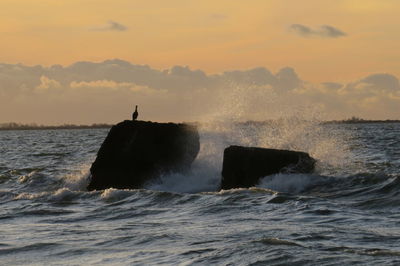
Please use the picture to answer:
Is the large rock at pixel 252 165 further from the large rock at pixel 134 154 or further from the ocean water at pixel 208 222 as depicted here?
the large rock at pixel 134 154

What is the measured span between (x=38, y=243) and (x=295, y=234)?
3736mm

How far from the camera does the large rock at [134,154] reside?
1761 centimetres

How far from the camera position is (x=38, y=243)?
10430mm

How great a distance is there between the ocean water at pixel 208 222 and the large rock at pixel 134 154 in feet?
1.33

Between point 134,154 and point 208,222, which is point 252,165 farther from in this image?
point 208,222

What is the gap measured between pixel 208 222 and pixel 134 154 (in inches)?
239

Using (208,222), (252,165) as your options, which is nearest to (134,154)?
(252,165)

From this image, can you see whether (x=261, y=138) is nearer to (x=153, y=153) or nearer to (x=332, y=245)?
(x=153, y=153)

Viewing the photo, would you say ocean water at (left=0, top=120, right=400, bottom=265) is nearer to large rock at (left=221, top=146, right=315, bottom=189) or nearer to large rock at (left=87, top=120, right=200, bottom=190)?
large rock at (left=221, top=146, right=315, bottom=189)

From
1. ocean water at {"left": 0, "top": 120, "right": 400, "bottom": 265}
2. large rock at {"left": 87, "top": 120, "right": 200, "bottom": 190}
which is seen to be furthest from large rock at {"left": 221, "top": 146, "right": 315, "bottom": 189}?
large rock at {"left": 87, "top": 120, "right": 200, "bottom": 190}

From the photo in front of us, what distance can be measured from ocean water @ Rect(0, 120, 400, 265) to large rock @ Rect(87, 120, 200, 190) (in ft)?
1.33

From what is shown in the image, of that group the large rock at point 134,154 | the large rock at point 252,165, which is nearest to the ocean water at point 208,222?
the large rock at point 252,165

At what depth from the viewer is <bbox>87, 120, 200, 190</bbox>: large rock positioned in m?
17.6

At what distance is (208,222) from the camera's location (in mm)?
11812
